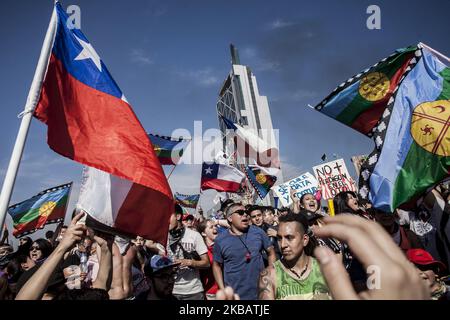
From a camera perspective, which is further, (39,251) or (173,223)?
(39,251)

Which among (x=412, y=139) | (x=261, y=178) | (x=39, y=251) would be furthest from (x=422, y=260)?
(x=261, y=178)

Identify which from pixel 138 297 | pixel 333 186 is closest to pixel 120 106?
pixel 138 297

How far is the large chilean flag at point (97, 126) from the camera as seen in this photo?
10.1ft

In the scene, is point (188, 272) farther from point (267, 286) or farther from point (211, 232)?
point (267, 286)

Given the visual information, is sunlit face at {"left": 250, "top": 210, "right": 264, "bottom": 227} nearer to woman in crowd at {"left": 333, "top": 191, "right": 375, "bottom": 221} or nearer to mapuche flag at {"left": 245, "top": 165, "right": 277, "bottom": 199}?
woman in crowd at {"left": 333, "top": 191, "right": 375, "bottom": 221}

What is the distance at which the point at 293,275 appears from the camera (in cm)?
281

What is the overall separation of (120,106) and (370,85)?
142 inches

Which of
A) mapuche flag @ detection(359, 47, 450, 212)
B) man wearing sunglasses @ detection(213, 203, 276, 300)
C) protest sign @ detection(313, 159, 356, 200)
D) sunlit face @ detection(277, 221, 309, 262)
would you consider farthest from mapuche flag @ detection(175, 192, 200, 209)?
sunlit face @ detection(277, 221, 309, 262)

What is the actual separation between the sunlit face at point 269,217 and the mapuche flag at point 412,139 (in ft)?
11.8

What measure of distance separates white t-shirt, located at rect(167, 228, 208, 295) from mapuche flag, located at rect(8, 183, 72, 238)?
15.2 ft

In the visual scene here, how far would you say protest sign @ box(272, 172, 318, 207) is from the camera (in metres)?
11.0

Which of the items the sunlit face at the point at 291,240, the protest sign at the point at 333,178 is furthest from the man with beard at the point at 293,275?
the protest sign at the point at 333,178

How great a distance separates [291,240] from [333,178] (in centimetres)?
1023
